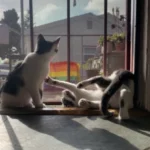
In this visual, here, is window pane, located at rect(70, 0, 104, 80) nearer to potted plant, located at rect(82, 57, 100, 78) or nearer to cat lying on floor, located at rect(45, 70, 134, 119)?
potted plant, located at rect(82, 57, 100, 78)

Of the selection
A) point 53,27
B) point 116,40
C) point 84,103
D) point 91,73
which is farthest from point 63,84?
point 116,40

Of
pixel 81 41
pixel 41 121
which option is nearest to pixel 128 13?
pixel 81 41

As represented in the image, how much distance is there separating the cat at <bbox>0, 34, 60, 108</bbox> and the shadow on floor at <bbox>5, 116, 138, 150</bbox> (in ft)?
0.50

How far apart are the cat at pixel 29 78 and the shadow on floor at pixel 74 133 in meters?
0.15

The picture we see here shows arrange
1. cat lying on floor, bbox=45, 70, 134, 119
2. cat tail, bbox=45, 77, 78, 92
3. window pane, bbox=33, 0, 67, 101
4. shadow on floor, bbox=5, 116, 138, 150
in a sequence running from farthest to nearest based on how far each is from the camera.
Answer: window pane, bbox=33, 0, 67, 101
cat tail, bbox=45, 77, 78, 92
cat lying on floor, bbox=45, 70, 134, 119
shadow on floor, bbox=5, 116, 138, 150

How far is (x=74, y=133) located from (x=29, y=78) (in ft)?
1.77

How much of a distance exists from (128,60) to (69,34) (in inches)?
19.2

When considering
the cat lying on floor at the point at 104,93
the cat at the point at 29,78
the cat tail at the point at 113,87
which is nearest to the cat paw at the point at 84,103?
the cat lying on floor at the point at 104,93

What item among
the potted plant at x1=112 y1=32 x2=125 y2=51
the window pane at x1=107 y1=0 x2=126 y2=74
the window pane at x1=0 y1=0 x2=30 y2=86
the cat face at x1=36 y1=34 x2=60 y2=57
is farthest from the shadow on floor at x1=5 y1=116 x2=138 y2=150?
the potted plant at x1=112 y1=32 x2=125 y2=51

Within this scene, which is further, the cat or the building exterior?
the building exterior

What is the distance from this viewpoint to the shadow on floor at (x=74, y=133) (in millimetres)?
1227

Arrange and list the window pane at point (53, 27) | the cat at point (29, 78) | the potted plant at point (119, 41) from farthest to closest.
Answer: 1. the potted plant at point (119, 41)
2. the window pane at point (53, 27)
3. the cat at point (29, 78)

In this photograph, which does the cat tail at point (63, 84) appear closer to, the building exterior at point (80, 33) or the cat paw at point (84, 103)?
the cat paw at point (84, 103)

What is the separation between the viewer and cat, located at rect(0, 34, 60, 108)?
1.78m
